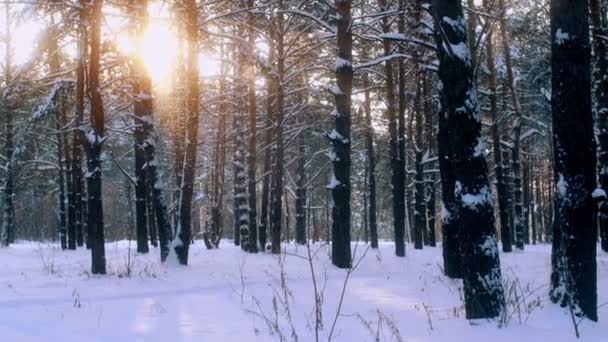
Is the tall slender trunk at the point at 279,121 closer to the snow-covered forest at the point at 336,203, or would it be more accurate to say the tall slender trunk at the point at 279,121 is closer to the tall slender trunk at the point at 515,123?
the snow-covered forest at the point at 336,203

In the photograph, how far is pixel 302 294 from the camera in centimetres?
747

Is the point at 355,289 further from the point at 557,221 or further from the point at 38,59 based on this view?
the point at 38,59

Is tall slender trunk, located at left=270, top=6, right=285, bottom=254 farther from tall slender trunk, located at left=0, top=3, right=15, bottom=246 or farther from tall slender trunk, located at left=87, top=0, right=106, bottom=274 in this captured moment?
tall slender trunk, located at left=0, top=3, right=15, bottom=246

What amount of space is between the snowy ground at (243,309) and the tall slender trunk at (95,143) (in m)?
0.56

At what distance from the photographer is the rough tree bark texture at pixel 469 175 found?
205 inches

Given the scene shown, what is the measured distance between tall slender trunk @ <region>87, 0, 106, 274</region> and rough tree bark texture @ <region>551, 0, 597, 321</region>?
7.92 m

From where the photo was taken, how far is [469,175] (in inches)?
210

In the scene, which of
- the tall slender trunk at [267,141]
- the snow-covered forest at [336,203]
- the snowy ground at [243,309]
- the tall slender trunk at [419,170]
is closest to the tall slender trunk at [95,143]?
the snow-covered forest at [336,203]

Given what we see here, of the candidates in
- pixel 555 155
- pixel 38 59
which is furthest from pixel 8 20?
pixel 555 155

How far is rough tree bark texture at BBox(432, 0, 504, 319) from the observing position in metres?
5.20

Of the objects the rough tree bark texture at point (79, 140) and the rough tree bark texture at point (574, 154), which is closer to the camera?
the rough tree bark texture at point (574, 154)

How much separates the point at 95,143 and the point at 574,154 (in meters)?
8.26

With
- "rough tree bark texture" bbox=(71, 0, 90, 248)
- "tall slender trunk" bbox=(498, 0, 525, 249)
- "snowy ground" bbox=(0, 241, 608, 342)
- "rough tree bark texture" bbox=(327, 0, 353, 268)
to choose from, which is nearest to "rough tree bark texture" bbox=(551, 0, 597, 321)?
"snowy ground" bbox=(0, 241, 608, 342)

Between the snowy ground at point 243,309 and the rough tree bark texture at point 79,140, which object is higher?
the rough tree bark texture at point 79,140
